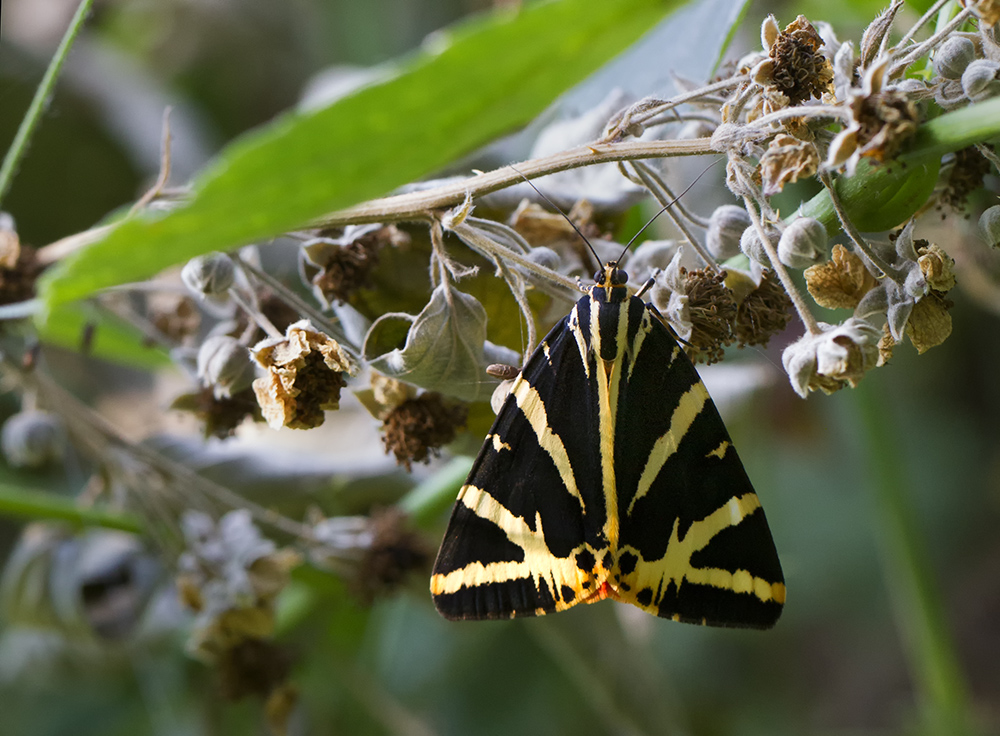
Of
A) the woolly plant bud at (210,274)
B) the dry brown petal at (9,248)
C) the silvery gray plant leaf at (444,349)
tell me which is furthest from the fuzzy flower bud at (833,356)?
the dry brown petal at (9,248)

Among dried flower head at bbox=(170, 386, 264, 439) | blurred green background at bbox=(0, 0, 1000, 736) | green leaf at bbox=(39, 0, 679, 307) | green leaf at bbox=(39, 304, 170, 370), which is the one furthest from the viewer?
blurred green background at bbox=(0, 0, 1000, 736)

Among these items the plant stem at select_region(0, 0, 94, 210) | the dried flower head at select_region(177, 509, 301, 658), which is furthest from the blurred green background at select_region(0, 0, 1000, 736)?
the plant stem at select_region(0, 0, 94, 210)

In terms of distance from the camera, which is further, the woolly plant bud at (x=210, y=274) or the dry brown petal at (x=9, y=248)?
the dry brown petal at (x=9, y=248)

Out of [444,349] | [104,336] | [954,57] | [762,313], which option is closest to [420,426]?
[444,349]

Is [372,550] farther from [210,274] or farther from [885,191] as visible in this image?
[885,191]

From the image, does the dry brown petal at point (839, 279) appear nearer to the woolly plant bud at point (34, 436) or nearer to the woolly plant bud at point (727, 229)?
the woolly plant bud at point (727, 229)

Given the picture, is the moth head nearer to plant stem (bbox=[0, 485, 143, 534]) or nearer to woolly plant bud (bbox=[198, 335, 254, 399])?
woolly plant bud (bbox=[198, 335, 254, 399])
